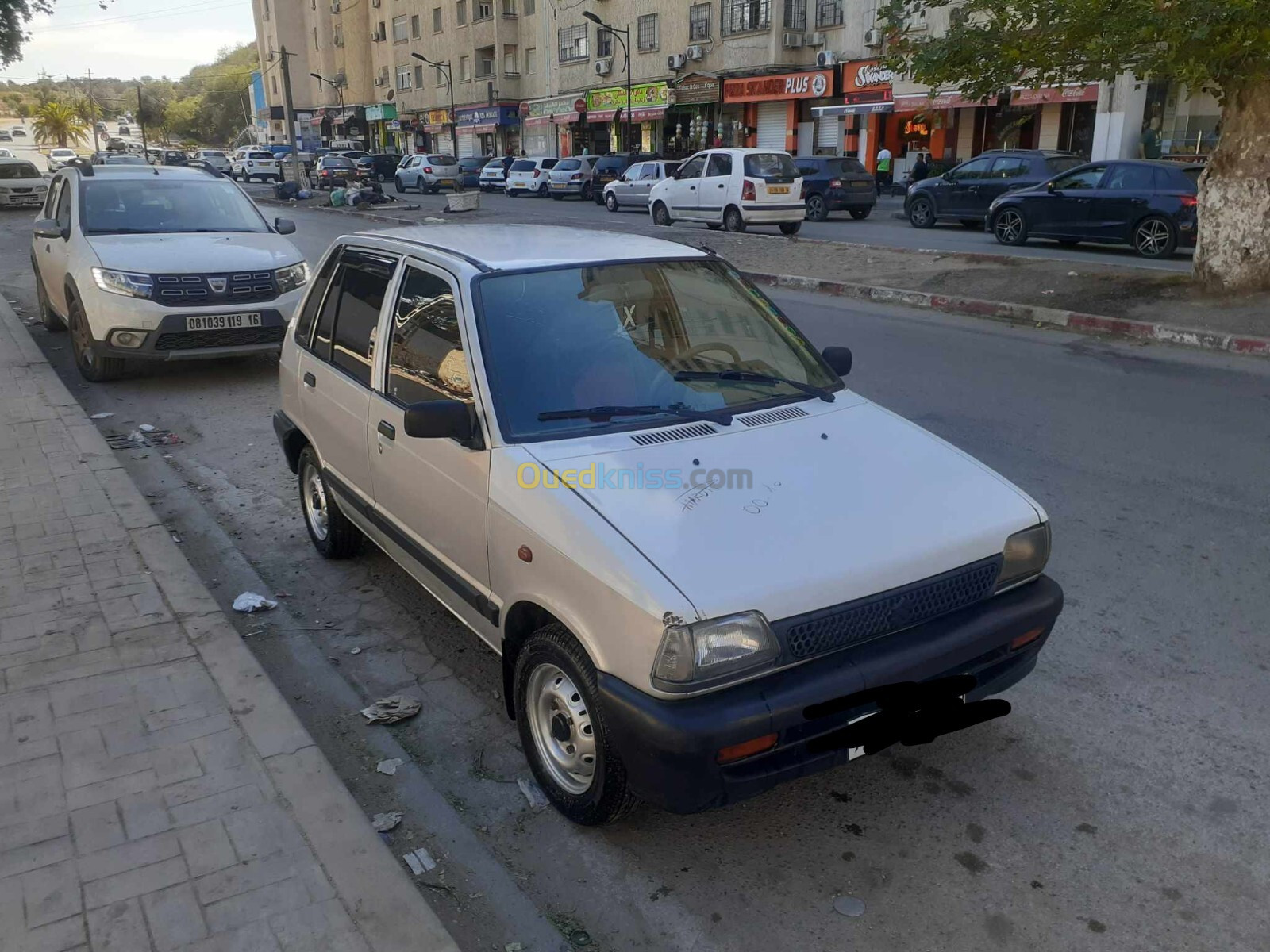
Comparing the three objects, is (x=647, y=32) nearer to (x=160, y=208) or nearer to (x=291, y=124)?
(x=291, y=124)

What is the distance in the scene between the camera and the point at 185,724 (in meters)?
3.55

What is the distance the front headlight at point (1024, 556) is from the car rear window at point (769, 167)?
18.5 meters

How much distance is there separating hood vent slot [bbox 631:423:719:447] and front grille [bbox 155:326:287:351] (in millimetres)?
6145

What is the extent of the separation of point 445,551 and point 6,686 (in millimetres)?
1780

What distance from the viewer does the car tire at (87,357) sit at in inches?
346

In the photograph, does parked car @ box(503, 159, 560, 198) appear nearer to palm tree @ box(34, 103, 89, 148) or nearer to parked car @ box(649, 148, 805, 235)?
parked car @ box(649, 148, 805, 235)

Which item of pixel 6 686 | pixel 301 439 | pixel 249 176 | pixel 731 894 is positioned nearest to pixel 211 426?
pixel 301 439

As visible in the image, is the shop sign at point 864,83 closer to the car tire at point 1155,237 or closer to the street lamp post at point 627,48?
the street lamp post at point 627,48

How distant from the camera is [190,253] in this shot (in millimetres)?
8781

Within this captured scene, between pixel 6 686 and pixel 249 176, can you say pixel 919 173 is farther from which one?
pixel 249 176

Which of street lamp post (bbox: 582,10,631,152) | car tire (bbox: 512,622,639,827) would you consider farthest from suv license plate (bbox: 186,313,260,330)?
street lamp post (bbox: 582,10,631,152)

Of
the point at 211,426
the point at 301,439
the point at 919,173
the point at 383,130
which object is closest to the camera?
the point at 301,439

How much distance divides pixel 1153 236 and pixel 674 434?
602 inches

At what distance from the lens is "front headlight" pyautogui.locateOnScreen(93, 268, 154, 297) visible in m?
8.38
